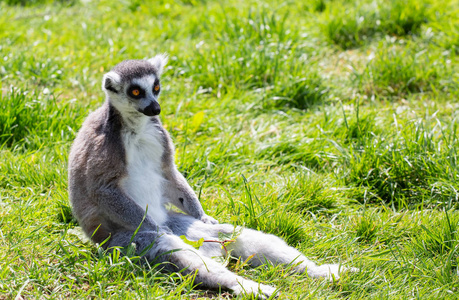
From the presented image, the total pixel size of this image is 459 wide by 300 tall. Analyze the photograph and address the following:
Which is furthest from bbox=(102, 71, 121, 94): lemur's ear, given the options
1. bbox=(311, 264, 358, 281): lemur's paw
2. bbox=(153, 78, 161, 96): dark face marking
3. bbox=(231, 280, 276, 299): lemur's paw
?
bbox=(311, 264, 358, 281): lemur's paw

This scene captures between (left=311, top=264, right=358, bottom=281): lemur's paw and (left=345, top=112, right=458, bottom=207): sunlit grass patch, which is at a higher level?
(left=345, top=112, right=458, bottom=207): sunlit grass patch

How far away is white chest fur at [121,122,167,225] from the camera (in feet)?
11.4

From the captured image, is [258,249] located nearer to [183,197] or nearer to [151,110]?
[183,197]

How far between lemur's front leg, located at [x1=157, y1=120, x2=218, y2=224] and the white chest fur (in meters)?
0.07

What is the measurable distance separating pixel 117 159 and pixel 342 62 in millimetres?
3814

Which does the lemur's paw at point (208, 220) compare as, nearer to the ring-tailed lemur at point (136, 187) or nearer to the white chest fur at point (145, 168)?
the ring-tailed lemur at point (136, 187)

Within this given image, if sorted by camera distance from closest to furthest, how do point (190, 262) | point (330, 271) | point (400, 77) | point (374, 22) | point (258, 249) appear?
point (190, 262) < point (330, 271) < point (258, 249) < point (400, 77) < point (374, 22)

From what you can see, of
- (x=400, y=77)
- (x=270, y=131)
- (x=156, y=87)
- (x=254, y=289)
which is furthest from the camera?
(x=400, y=77)

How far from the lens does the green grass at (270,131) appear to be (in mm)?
3135

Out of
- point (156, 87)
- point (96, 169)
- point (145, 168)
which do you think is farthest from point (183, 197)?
point (156, 87)

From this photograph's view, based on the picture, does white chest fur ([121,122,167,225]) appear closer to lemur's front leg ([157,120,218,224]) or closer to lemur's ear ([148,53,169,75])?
lemur's front leg ([157,120,218,224])

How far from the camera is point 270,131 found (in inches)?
198

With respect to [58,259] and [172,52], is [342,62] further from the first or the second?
[58,259]

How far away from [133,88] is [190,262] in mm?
1263
